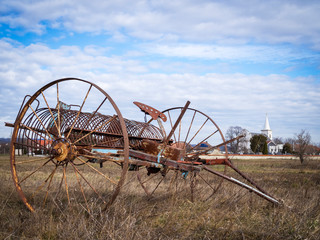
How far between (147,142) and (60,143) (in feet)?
5.02

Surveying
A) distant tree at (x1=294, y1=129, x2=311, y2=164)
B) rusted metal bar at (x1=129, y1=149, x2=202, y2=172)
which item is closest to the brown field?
rusted metal bar at (x1=129, y1=149, x2=202, y2=172)

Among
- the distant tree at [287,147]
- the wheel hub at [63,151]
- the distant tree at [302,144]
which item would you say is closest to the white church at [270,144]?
the distant tree at [287,147]

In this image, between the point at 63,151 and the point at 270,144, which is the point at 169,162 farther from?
the point at 270,144

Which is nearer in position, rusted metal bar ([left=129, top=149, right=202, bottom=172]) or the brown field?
the brown field

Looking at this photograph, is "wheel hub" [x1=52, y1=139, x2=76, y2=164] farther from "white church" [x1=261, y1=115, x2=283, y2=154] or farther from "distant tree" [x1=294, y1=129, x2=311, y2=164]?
"white church" [x1=261, y1=115, x2=283, y2=154]

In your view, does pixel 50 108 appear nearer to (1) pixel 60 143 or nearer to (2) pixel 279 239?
(1) pixel 60 143

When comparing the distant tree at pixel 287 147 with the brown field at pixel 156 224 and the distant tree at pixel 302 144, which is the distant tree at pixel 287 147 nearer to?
the distant tree at pixel 302 144

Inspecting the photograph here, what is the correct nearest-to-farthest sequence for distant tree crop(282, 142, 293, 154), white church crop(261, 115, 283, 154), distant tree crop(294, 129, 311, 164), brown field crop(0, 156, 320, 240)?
brown field crop(0, 156, 320, 240) < distant tree crop(294, 129, 311, 164) < distant tree crop(282, 142, 293, 154) < white church crop(261, 115, 283, 154)

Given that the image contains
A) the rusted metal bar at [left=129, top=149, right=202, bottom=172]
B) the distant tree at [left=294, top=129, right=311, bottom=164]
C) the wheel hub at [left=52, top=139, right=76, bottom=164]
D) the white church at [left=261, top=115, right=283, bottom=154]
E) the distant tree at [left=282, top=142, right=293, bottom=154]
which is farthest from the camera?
the white church at [left=261, top=115, right=283, bottom=154]

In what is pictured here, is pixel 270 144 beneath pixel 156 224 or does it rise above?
above

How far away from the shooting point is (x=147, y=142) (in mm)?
5527

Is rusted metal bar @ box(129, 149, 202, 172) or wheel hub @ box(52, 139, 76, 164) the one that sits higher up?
wheel hub @ box(52, 139, 76, 164)

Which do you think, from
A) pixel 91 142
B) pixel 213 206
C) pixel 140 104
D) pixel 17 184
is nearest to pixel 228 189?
pixel 213 206

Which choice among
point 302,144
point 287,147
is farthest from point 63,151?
point 287,147
